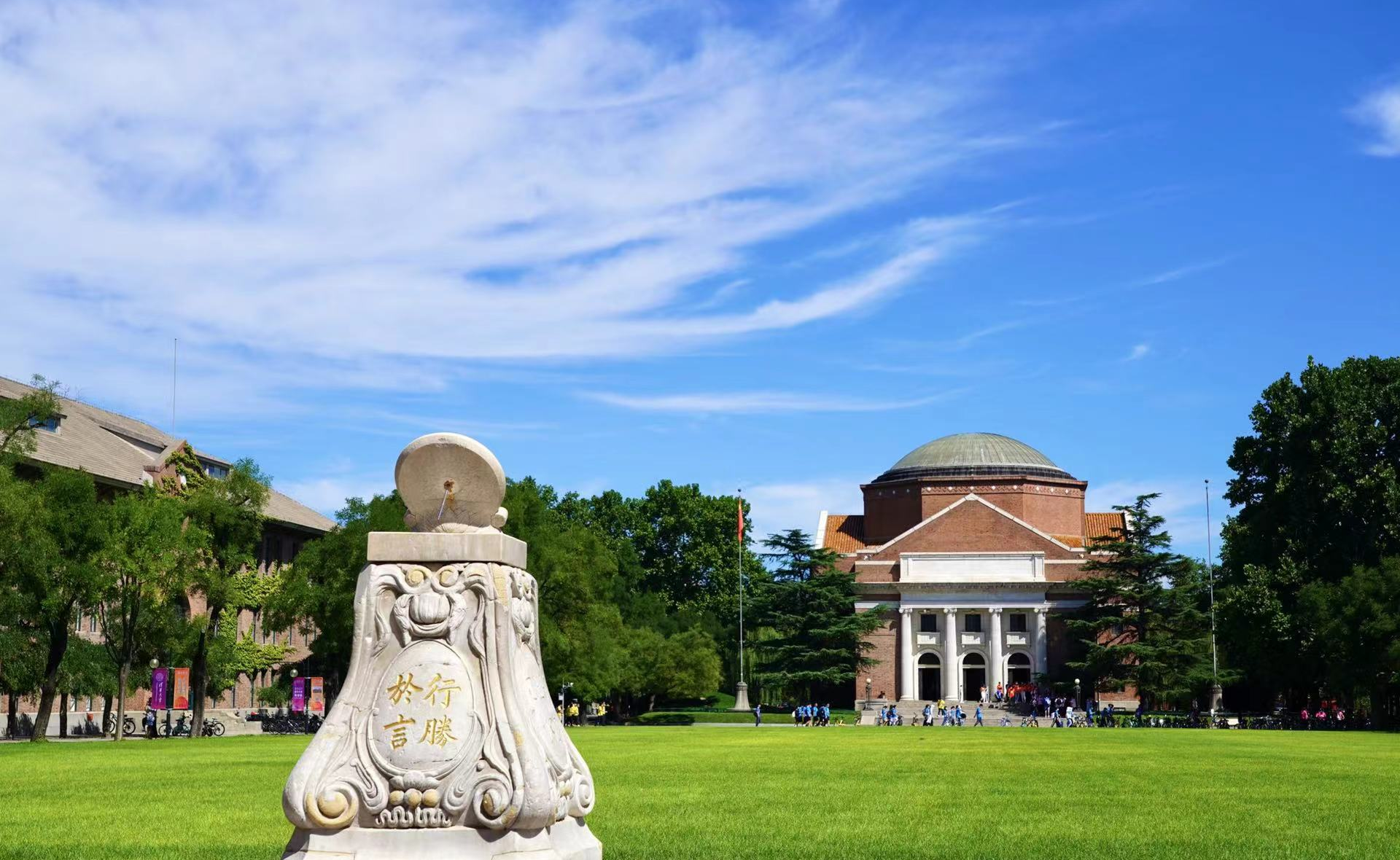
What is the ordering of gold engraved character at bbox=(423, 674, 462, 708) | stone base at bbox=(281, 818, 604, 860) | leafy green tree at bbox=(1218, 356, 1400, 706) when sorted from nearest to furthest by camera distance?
stone base at bbox=(281, 818, 604, 860)
gold engraved character at bbox=(423, 674, 462, 708)
leafy green tree at bbox=(1218, 356, 1400, 706)

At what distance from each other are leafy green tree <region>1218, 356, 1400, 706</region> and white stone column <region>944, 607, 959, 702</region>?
100.0 feet

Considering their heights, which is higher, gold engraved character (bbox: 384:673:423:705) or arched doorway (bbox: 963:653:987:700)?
arched doorway (bbox: 963:653:987:700)

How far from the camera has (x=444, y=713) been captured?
33.4ft

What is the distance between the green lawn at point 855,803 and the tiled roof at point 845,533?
202ft

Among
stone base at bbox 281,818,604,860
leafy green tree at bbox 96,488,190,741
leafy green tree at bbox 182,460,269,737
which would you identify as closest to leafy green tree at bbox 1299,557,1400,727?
leafy green tree at bbox 182,460,269,737

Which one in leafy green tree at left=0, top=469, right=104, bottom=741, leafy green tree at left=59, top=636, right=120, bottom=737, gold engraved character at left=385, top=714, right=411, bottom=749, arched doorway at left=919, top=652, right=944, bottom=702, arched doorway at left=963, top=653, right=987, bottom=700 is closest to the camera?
gold engraved character at left=385, top=714, right=411, bottom=749

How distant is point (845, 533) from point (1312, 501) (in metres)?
45.5

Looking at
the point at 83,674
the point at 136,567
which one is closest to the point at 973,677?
the point at 83,674

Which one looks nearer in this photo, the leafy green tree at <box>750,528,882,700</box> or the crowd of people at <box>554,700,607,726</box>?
the crowd of people at <box>554,700,607,726</box>

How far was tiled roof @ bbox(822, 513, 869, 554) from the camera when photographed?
98625 millimetres

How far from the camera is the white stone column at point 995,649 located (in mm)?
90062

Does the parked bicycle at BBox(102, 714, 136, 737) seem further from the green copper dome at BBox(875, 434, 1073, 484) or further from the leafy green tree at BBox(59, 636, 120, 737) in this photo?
the green copper dome at BBox(875, 434, 1073, 484)

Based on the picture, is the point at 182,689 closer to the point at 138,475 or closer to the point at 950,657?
the point at 138,475

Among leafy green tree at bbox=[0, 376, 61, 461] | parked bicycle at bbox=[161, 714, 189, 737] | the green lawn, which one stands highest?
leafy green tree at bbox=[0, 376, 61, 461]
